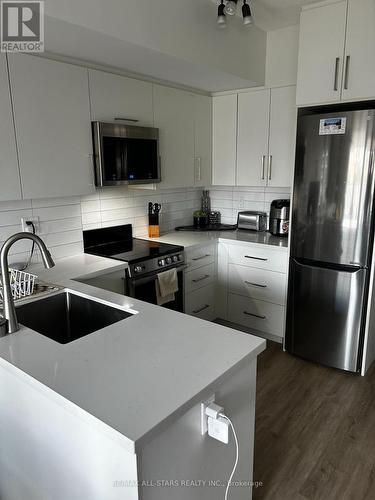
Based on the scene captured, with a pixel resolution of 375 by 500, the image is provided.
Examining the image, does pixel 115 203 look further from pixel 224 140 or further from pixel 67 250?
pixel 224 140

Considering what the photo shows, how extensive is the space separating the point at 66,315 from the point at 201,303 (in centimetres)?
151

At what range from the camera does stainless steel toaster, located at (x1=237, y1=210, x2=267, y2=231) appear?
137 inches

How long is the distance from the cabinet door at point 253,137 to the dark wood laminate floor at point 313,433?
160 centimetres

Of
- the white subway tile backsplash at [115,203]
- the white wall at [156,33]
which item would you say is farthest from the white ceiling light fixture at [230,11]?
the white subway tile backsplash at [115,203]

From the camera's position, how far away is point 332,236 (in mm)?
2551

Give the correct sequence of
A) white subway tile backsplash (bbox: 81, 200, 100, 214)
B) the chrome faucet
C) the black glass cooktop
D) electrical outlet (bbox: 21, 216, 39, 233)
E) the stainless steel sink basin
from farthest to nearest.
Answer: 1. white subway tile backsplash (bbox: 81, 200, 100, 214)
2. the black glass cooktop
3. electrical outlet (bbox: 21, 216, 39, 233)
4. the stainless steel sink basin
5. the chrome faucet

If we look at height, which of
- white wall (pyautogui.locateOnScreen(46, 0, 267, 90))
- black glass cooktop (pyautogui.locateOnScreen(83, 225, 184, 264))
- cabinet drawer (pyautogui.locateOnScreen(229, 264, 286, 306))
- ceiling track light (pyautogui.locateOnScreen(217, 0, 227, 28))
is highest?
ceiling track light (pyautogui.locateOnScreen(217, 0, 227, 28))

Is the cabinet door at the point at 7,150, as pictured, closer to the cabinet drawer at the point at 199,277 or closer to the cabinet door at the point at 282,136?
the cabinet drawer at the point at 199,277

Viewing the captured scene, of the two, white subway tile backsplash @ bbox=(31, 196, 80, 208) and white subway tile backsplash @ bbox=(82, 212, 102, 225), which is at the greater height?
white subway tile backsplash @ bbox=(31, 196, 80, 208)

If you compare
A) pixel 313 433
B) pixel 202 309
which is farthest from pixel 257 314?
pixel 313 433

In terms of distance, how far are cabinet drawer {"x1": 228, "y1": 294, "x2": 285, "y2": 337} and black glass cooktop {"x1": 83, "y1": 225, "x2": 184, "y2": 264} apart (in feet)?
2.69

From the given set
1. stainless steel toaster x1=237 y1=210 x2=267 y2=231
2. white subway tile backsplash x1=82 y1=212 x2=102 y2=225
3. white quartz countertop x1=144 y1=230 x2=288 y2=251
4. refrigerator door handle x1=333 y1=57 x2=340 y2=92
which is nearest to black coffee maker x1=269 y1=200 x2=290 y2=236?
white quartz countertop x1=144 y1=230 x2=288 y2=251

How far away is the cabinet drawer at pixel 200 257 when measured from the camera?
2982 millimetres

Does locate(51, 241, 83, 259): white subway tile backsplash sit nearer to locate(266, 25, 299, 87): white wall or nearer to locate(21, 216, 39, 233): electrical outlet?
locate(21, 216, 39, 233): electrical outlet
